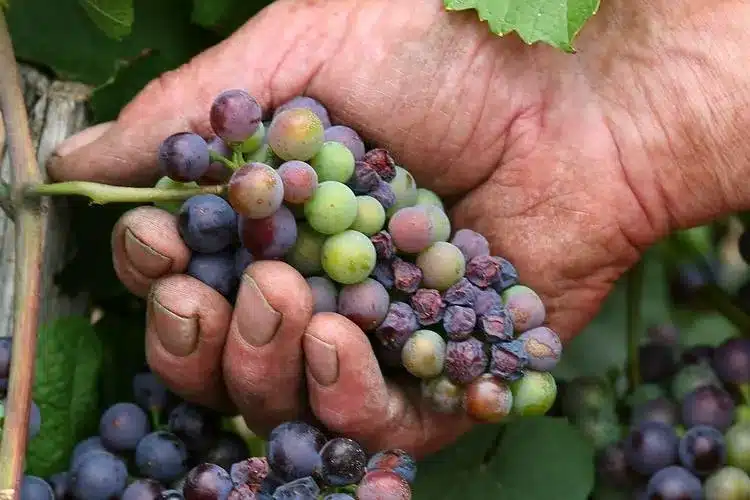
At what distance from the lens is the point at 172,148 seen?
39.1 inches

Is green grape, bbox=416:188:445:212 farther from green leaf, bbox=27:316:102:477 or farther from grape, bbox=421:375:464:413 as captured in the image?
green leaf, bbox=27:316:102:477

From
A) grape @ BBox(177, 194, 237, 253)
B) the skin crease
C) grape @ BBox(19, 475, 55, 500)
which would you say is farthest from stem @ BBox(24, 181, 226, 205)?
grape @ BBox(19, 475, 55, 500)

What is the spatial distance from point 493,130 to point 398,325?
0.38 meters

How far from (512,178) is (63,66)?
0.70 m

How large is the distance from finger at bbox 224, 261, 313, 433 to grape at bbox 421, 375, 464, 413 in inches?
5.9

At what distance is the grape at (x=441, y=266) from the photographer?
1056mm

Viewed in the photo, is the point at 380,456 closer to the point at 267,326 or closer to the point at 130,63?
the point at 267,326

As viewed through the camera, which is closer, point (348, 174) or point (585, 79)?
point (348, 174)

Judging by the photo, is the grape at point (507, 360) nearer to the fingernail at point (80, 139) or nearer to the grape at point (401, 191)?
the grape at point (401, 191)

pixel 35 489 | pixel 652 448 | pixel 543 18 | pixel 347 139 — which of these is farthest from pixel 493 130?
pixel 35 489

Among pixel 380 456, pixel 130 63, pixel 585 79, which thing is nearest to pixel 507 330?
pixel 380 456

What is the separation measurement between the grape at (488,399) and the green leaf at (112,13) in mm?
670

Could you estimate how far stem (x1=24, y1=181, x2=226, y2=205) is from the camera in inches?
38.4

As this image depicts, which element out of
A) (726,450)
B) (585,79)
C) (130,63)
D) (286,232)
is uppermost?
(585,79)
